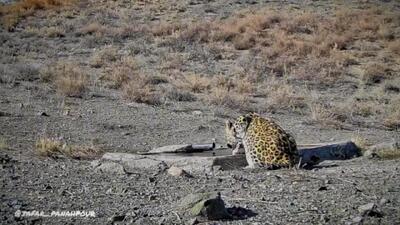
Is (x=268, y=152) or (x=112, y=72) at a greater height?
(x=268, y=152)

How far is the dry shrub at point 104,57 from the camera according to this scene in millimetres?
21219

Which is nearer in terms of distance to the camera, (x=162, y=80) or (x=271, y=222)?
(x=271, y=222)

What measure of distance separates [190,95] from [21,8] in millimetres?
19836

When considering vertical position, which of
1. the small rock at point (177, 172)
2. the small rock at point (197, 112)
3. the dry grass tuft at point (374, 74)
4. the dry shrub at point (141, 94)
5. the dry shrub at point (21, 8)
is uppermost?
the small rock at point (177, 172)

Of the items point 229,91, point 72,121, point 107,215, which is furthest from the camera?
point 229,91

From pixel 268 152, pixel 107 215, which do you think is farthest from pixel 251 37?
pixel 107 215

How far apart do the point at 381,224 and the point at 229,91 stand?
12.0 metres

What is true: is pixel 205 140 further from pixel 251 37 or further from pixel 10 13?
pixel 10 13

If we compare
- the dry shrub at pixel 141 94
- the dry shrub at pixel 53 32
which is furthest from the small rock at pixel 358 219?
the dry shrub at pixel 53 32

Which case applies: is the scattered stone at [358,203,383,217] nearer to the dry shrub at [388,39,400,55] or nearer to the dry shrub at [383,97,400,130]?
the dry shrub at [383,97,400,130]

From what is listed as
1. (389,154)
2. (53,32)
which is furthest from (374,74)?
(53,32)

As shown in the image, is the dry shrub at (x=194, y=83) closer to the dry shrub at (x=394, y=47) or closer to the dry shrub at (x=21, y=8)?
the dry shrub at (x=394, y=47)

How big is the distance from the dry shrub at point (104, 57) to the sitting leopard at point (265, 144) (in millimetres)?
12348

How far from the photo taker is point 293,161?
856 cm
